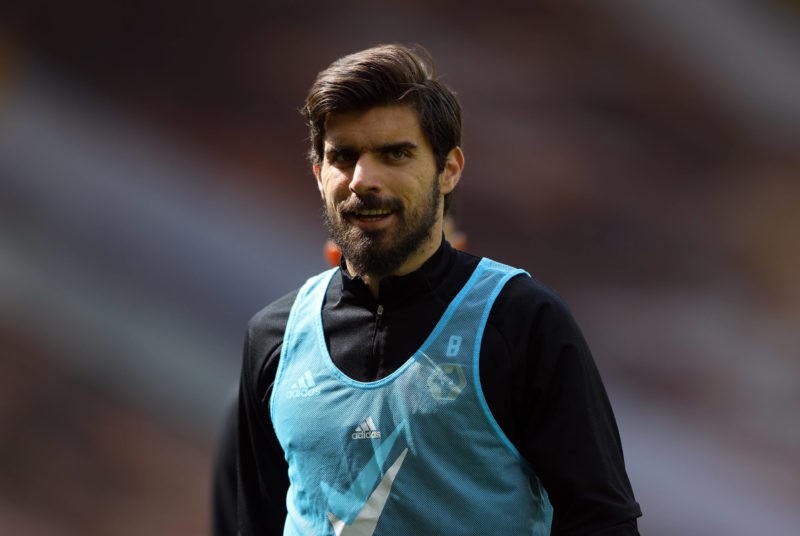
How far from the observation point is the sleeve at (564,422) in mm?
1369

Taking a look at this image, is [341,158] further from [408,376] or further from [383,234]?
[408,376]

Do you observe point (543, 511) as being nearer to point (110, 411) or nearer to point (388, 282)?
point (388, 282)

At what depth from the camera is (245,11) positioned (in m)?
4.02

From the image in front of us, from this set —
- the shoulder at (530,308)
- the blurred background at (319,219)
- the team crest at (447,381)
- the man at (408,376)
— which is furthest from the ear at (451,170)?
the blurred background at (319,219)

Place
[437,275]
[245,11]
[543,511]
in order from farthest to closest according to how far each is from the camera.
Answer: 1. [245,11]
2. [437,275]
3. [543,511]

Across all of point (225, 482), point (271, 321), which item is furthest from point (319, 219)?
point (271, 321)

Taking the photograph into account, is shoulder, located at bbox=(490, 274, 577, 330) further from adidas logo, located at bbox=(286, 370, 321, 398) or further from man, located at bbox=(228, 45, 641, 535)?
adidas logo, located at bbox=(286, 370, 321, 398)

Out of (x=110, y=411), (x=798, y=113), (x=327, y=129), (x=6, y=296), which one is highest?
(x=798, y=113)

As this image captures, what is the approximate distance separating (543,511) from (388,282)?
45cm

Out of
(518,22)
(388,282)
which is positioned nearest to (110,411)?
(518,22)

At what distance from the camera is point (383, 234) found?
1.55 m

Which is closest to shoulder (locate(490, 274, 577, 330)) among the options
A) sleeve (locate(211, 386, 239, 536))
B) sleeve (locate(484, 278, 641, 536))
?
sleeve (locate(484, 278, 641, 536))

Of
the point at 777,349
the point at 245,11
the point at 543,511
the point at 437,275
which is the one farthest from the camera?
the point at 245,11

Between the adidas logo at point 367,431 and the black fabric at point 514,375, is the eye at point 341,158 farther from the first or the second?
the adidas logo at point 367,431
